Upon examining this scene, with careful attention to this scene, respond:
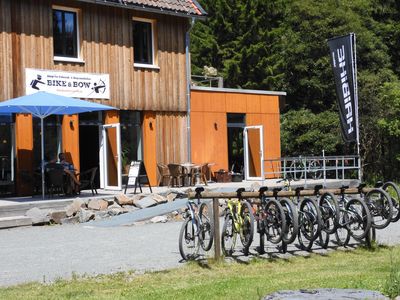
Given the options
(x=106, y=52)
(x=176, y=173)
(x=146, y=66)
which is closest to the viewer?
(x=106, y=52)

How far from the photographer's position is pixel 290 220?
31.4 feet

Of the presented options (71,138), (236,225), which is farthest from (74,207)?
(236,225)

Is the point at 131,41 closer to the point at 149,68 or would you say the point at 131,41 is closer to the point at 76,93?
the point at 149,68

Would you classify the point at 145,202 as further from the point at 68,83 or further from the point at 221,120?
the point at 221,120

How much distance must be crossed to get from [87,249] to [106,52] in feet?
32.7

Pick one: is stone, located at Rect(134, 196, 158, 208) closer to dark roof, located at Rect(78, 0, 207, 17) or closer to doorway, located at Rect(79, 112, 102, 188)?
doorway, located at Rect(79, 112, 102, 188)

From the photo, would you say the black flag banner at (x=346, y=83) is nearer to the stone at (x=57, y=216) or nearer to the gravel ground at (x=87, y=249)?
the gravel ground at (x=87, y=249)

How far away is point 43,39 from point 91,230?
6975 millimetres

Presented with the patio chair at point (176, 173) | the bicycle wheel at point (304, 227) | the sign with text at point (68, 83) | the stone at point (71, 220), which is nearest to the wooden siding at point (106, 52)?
the sign with text at point (68, 83)

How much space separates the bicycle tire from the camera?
32.6 ft

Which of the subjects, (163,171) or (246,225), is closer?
(246,225)

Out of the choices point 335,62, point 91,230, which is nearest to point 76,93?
point 91,230

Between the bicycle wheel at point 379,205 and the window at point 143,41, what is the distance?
11.5 m

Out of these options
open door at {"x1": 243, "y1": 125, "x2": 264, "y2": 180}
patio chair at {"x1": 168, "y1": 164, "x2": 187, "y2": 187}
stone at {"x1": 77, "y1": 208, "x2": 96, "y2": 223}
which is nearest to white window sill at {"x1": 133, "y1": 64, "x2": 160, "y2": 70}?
patio chair at {"x1": 168, "y1": 164, "x2": 187, "y2": 187}
